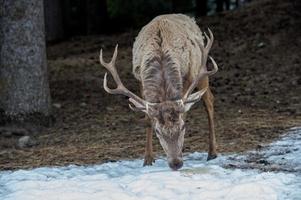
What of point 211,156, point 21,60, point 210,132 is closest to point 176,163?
point 211,156

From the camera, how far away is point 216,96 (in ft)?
41.4

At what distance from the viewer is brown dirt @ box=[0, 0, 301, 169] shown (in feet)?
29.5

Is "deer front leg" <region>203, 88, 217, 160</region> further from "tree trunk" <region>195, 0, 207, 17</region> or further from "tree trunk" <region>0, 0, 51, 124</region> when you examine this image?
"tree trunk" <region>195, 0, 207, 17</region>

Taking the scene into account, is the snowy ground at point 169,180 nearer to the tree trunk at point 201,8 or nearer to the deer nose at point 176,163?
the deer nose at point 176,163

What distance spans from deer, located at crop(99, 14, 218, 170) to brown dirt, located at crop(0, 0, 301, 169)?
107 centimetres

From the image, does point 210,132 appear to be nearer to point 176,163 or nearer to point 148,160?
point 148,160

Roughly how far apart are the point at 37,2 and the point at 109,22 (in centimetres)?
1241

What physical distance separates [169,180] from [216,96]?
236 inches

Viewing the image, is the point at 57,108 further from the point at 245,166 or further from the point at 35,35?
the point at 245,166

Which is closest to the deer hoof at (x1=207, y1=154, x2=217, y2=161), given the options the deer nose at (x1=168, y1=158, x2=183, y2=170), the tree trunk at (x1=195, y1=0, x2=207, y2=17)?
the deer nose at (x1=168, y1=158, x2=183, y2=170)

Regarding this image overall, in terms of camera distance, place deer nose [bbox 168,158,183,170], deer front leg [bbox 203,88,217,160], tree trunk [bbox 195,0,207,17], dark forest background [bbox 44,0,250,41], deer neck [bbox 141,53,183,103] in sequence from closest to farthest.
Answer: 1. deer nose [bbox 168,158,183,170]
2. deer neck [bbox 141,53,183,103]
3. deer front leg [bbox 203,88,217,160]
4. dark forest background [bbox 44,0,250,41]
5. tree trunk [bbox 195,0,207,17]

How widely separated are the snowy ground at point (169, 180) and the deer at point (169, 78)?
30 cm

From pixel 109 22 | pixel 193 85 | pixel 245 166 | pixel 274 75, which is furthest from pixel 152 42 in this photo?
pixel 109 22

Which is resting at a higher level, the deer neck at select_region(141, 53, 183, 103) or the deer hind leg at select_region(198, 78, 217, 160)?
the deer neck at select_region(141, 53, 183, 103)
